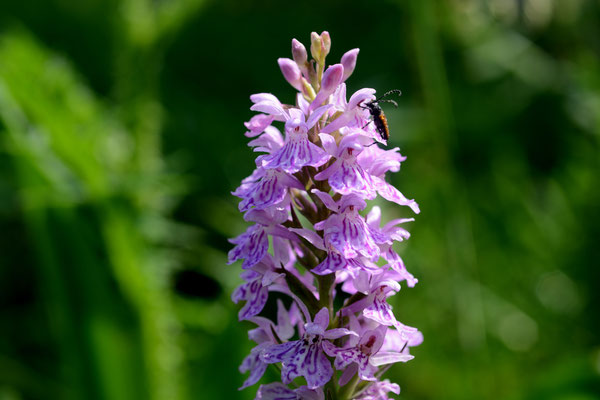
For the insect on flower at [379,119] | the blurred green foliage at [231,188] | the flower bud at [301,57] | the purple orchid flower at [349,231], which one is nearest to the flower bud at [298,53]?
the flower bud at [301,57]

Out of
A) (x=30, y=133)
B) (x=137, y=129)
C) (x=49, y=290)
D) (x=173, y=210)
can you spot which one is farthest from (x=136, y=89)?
(x=173, y=210)

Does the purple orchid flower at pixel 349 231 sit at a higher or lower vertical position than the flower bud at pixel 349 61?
lower

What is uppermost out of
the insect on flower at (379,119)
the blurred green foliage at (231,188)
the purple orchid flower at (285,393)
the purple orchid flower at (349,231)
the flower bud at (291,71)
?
the blurred green foliage at (231,188)

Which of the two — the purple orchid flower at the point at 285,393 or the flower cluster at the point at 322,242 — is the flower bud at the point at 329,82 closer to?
the flower cluster at the point at 322,242

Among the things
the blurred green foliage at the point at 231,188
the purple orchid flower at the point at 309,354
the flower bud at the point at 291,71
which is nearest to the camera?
the purple orchid flower at the point at 309,354

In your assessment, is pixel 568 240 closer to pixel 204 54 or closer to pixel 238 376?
pixel 238 376

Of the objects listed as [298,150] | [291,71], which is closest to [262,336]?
[298,150]
